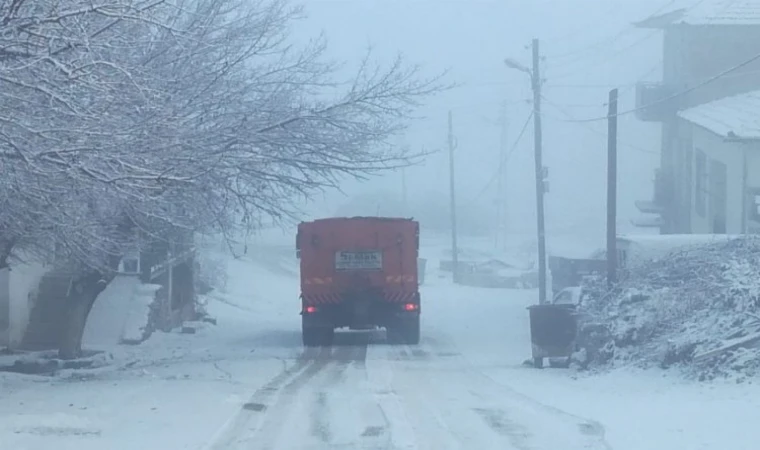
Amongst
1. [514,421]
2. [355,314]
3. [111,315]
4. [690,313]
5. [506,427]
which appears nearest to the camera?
[506,427]

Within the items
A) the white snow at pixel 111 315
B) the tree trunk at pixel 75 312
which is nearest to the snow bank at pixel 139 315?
the white snow at pixel 111 315

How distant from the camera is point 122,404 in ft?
42.5

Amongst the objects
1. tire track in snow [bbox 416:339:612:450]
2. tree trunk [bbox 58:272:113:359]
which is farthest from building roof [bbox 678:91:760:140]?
tree trunk [bbox 58:272:113:359]

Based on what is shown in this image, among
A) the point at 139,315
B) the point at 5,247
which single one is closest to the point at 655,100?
the point at 139,315

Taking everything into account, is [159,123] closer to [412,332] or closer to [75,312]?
[75,312]

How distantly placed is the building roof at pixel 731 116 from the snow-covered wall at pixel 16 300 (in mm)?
17965

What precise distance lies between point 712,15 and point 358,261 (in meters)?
23.1

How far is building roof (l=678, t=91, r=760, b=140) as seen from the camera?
30389mm

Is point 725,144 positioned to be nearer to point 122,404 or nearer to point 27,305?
point 27,305

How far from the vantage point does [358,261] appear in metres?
23.4

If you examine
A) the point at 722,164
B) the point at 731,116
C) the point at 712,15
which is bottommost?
the point at 722,164

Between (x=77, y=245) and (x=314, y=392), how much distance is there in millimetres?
3636

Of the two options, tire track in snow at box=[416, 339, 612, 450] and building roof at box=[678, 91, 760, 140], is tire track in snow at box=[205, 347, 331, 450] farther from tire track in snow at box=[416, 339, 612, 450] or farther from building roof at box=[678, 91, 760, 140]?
building roof at box=[678, 91, 760, 140]

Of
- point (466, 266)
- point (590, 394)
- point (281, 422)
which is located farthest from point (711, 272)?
point (466, 266)
